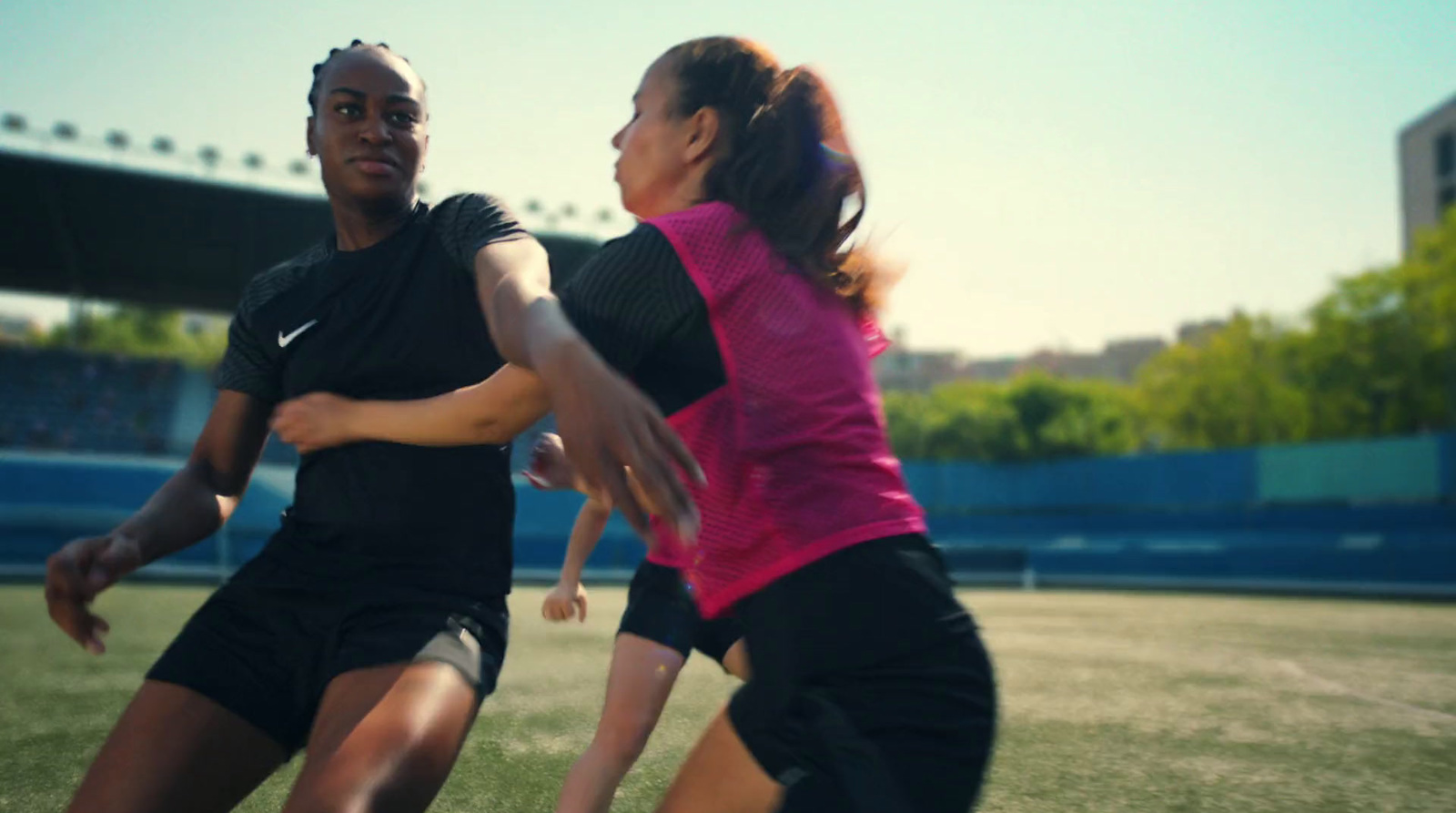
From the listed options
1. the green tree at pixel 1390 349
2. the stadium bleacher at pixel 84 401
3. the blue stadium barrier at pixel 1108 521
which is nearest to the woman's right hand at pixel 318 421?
the blue stadium barrier at pixel 1108 521

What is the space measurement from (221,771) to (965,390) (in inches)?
4057

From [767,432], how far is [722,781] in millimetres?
615

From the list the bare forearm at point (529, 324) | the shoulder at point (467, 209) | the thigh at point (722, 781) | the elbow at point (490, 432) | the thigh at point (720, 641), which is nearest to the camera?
the bare forearm at point (529, 324)

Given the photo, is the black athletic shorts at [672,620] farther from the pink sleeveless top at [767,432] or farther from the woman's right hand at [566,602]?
the pink sleeveless top at [767,432]

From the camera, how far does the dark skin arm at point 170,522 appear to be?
2.54 meters

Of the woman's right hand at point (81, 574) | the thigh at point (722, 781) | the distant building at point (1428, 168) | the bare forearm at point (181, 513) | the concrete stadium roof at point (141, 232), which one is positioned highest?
the distant building at point (1428, 168)

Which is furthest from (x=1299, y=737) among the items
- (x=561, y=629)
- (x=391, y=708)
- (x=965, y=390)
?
(x=965, y=390)

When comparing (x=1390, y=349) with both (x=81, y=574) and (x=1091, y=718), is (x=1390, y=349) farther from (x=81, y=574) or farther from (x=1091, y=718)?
(x=81, y=574)

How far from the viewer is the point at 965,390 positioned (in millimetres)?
103375

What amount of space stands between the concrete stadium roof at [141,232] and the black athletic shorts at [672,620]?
25896 millimetres

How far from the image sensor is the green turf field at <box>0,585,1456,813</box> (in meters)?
4.96

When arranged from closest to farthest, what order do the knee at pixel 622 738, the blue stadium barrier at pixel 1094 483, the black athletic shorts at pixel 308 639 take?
1. the black athletic shorts at pixel 308 639
2. the knee at pixel 622 738
3. the blue stadium barrier at pixel 1094 483

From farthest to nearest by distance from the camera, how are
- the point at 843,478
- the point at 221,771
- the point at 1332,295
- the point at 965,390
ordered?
the point at 965,390
the point at 1332,295
the point at 221,771
the point at 843,478

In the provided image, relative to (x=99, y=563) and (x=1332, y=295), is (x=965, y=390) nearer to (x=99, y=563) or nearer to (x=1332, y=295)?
(x=1332, y=295)
